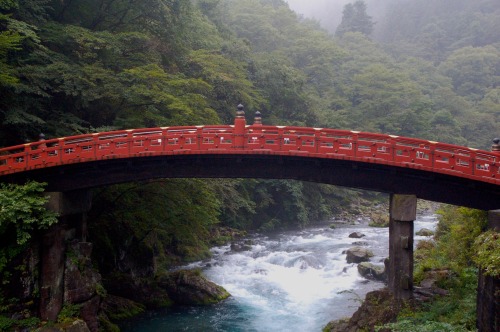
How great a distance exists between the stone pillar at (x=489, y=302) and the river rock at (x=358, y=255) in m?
16.6

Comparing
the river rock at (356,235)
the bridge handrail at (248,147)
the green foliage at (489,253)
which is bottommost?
the river rock at (356,235)

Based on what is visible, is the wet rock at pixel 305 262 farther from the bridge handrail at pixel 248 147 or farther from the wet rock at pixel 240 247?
the bridge handrail at pixel 248 147

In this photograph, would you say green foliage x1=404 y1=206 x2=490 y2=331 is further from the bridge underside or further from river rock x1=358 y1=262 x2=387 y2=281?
river rock x1=358 y1=262 x2=387 y2=281

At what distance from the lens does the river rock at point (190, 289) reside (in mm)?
24984

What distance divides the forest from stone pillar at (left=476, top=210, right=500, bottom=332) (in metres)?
15.0

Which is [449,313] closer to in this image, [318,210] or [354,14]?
[318,210]

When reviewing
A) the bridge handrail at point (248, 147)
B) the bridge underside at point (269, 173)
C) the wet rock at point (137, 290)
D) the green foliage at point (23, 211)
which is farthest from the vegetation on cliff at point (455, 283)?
the green foliage at point (23, 211)

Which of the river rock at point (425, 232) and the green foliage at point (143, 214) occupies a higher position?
the green foliage at point (143, 214)

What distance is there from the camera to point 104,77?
79.9ft

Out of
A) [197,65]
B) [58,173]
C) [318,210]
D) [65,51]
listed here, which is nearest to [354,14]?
[318,210]

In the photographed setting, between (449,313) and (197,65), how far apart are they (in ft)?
88.0

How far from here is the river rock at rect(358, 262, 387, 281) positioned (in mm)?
28359

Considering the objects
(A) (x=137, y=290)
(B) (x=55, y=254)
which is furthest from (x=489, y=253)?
(A) (x=137, y=290)

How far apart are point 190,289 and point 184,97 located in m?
11.1
